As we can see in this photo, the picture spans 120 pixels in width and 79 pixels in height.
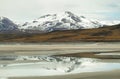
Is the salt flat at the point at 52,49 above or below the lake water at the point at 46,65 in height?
below

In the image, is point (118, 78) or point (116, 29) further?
point (116, 29)

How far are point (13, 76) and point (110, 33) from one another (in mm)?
144883

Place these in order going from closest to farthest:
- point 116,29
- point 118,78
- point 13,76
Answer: point 118,78 < point 13,76 < point 116,29

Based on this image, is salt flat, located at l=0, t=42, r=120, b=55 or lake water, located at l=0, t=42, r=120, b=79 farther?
salt flat, located at l=0, t=42, r=120, b=55

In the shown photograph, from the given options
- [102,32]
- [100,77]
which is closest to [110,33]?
[102,32]

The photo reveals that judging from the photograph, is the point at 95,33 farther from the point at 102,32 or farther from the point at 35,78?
the point at 35,78

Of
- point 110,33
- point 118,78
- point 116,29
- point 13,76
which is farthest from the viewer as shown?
point 116,29

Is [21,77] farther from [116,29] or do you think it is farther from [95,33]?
[116,29]

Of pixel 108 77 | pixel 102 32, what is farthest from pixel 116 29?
pixel 108 77

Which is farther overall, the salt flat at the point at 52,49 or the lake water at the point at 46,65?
the salt flat at the point at 52,49

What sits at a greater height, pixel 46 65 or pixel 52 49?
pixel 46 65

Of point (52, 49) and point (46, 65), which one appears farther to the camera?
point (52, 49)

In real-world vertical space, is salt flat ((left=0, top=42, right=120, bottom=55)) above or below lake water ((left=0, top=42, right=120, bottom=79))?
below

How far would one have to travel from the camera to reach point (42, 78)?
85.5 ft
